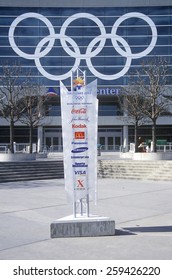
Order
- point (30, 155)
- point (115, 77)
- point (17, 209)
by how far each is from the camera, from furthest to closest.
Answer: point (115, 77)
point (30, 155)
point (17, 209)

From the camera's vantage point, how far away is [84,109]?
329 inches

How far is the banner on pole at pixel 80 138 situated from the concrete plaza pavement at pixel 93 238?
43.7 inches

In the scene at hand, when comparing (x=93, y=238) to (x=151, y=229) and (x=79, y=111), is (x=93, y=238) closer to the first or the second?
(x=151, y=229)

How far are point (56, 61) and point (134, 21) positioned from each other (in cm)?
1311

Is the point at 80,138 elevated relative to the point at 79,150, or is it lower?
elevated

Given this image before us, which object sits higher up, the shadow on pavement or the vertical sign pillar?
the vertical sign pillar

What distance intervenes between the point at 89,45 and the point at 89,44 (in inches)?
8.5

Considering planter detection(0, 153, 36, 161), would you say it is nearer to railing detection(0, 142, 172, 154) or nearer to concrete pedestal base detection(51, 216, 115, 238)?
railing detection(0, 142, 172, 154)

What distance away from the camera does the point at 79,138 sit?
8406 mm

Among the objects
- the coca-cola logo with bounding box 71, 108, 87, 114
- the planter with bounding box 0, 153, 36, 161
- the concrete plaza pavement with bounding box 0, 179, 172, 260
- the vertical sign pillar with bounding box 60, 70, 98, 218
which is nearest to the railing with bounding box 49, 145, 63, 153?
→ the planter with bounding box 0, 153, 36, 161

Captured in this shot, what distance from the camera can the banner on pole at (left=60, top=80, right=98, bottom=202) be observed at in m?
8.34

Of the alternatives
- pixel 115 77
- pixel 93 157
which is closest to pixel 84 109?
pixel 93 157

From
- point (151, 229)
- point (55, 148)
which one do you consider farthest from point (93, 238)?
point (55, 148)
